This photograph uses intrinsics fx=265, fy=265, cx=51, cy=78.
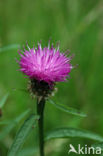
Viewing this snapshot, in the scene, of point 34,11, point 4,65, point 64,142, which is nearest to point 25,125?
point 64,142

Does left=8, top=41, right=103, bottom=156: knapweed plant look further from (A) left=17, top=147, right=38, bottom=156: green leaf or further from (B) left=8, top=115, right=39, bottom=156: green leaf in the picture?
(A) left=17, top=147, right=38, bottom=156: green leaf

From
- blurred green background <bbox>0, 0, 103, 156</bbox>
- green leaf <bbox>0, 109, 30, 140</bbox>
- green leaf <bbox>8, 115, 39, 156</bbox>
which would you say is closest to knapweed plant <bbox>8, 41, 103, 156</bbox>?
green leaf <bbox>8, 115, 39, 156</bbox>

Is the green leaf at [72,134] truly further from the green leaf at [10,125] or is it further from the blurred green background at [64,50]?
the blurred green background at [64,50]

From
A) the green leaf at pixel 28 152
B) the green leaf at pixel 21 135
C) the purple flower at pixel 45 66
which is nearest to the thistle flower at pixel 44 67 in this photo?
the purple flower at pixel 45 66

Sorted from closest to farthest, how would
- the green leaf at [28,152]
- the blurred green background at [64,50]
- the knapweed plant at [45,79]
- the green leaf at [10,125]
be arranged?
1. the knapweed plant at [45,79]
2. the green leaf at [10,125]
3. the green leaf at [28,152]
4. the blurred green background at [64,50]

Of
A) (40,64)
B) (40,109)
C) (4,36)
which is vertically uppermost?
(4,36)

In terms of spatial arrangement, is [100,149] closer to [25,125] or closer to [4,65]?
[25,125]
